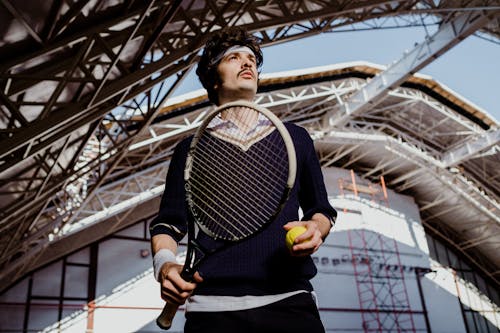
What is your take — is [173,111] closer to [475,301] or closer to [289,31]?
[289,31]

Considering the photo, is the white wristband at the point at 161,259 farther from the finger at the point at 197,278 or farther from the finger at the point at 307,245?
the finger at the point at 307,245

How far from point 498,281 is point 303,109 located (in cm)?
1301

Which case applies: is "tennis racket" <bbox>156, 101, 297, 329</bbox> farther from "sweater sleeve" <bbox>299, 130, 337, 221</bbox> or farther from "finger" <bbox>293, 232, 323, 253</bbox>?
"finger" <bbox>293, 232, 323, 253</bbox>

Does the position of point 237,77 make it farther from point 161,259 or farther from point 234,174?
point 161,259

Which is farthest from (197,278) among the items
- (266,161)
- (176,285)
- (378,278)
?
(378,278)

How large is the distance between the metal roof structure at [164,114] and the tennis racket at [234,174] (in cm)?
399

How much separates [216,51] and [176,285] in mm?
856

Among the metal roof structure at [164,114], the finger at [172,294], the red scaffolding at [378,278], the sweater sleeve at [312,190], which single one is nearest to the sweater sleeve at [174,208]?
the finger at [172,294]

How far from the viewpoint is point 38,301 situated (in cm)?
1212

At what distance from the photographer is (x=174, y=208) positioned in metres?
1.52

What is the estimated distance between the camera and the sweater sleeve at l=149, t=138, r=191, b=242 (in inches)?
57.5

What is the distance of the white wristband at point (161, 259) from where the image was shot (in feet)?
4.25

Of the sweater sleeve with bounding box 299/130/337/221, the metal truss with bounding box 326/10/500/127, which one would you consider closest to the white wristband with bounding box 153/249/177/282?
the sweater sleeve with bounding box 299/130/337/221

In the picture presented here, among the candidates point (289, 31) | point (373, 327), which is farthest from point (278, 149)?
point (373, 327)
